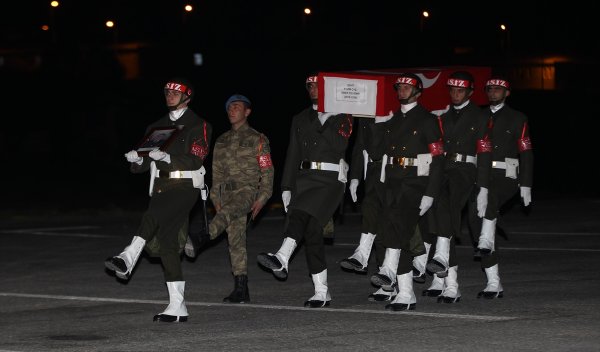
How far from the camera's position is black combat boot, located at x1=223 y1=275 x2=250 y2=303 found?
38.6 ft

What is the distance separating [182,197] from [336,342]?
2193 mm

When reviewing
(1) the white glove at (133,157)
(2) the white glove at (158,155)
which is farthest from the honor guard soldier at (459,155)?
Result: (1) the white glove at (133,157)

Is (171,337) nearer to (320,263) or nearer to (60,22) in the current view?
(320,263)

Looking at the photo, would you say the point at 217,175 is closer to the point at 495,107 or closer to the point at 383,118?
the point at 383,118

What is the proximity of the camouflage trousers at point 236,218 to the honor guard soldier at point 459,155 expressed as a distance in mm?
1858

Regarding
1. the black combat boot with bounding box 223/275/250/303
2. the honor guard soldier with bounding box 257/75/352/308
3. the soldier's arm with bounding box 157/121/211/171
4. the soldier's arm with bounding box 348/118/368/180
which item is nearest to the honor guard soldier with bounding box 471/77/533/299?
the soldier's arm with bounding box 348/118/368/180

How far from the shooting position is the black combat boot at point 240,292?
11766 mm

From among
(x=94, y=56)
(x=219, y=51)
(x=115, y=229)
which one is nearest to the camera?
(x=115, y=229)

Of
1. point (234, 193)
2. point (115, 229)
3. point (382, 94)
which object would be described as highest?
point (382, 94)

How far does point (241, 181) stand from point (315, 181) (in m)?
0.77

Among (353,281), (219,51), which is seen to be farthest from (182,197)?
(219,51)

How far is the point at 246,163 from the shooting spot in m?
11.8

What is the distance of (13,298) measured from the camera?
12352 mm

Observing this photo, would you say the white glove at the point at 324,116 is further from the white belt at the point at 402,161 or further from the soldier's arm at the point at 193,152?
the soldier's arm at the point at 193,152
